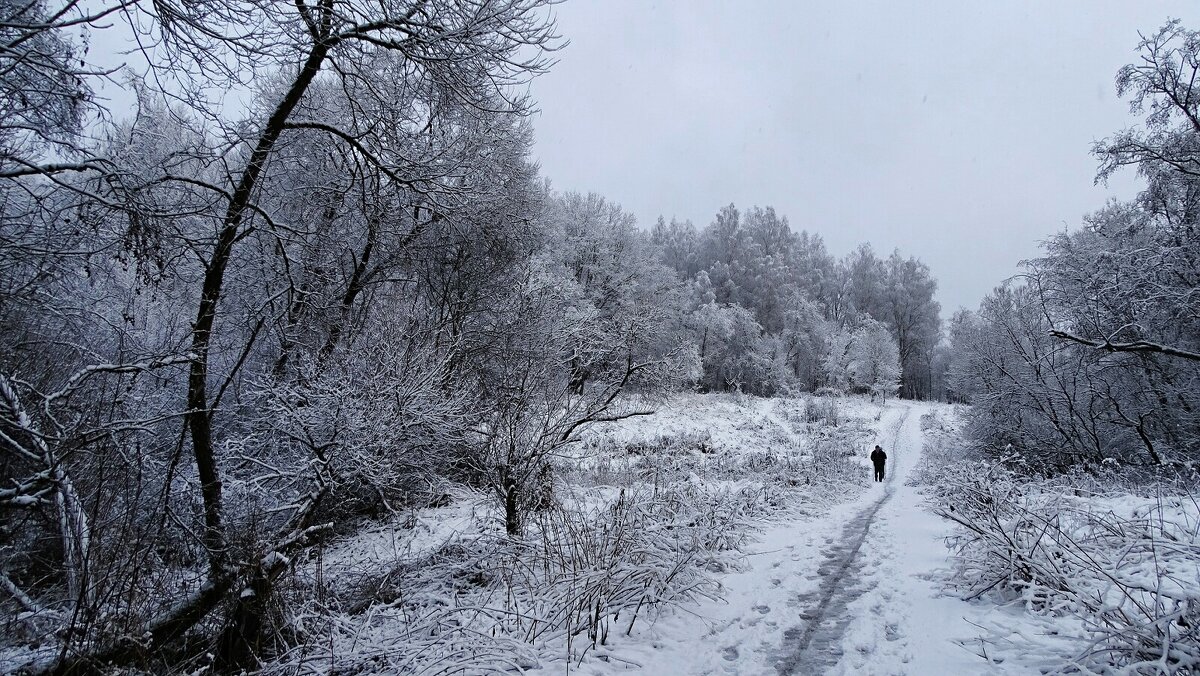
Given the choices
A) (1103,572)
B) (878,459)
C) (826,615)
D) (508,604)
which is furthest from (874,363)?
(508,604)

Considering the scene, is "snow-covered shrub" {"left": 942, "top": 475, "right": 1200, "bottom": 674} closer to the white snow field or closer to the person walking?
the white snow field

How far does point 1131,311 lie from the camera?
1022 cm

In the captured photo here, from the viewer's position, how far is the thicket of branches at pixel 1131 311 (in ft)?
29.9

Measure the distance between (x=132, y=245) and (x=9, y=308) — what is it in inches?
87.7

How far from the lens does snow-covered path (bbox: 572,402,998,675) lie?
3.61m

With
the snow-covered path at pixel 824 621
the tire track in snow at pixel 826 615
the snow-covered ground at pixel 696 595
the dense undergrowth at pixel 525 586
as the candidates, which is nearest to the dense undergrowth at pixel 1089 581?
the snow-covered ground at pixel 696 595

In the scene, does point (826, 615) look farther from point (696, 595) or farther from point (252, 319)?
point (252, 319)

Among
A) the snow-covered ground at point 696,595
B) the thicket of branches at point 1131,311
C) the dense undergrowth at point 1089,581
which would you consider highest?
the thicket of branches at point 1131,311

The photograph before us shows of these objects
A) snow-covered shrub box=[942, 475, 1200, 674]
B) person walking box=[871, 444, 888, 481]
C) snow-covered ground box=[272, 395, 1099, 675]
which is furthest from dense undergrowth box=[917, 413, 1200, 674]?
person walking box=[871, 444, 888, 481]

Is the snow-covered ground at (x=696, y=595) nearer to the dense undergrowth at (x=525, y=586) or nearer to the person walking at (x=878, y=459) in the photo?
the dense undergrowth at (x=525, y=586)

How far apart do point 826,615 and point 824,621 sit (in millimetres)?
154

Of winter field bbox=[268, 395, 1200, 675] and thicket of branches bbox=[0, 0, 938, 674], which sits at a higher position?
thicket of branches bbox=[0, 0, 938, 674]

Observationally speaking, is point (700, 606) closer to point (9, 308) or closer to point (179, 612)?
point (179, 612)

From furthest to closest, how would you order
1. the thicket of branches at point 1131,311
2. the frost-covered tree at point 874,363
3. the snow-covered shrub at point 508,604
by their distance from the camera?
the frost-covered tree at point 874,363, the thicket of branches at point 1131,311, the snow-covered shrub at point 508,604
